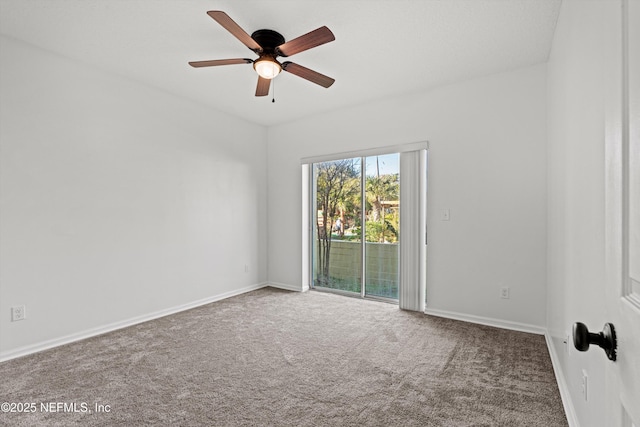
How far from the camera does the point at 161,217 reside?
12.2ft

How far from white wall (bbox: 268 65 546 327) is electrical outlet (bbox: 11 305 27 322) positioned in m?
3.84

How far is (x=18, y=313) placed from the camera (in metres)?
2.68

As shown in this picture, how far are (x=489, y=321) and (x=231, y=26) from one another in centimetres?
352

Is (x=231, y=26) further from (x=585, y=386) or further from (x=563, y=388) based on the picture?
(x=563, y=388)

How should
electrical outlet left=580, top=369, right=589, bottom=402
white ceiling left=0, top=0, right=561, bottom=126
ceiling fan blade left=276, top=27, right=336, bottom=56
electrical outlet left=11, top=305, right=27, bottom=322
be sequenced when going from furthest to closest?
electrical outlet left=11, top=305, right=27, bottom=322 < white ceiling left=0, top=0, right=561, bottom=126 < ceiling fan blade left=276, top=27, right=336, bottom=56 < electrical outlet left=580, top=369, right=589, bottom=402

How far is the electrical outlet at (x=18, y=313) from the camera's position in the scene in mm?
2654

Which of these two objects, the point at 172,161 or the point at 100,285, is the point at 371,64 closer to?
the point at 172,161

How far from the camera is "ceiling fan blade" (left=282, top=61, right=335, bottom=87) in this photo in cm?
254

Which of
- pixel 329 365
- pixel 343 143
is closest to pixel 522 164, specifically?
pixel 343 143

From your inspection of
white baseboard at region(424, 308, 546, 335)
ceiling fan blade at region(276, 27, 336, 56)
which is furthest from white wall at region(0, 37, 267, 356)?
white baseboard at region(424, 308, 546, 335)

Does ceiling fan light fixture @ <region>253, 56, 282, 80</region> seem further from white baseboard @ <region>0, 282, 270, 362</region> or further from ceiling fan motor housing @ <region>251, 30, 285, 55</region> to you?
white baseboard @ <region>0, 282, 270, 362</region>

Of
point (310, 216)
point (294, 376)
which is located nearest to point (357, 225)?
point (310, 216)

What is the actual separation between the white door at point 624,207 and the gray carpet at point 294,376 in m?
1.51

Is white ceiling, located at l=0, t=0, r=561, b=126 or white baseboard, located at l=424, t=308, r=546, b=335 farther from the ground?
white ceiling, located at l=0, t=0, r=561, b=126
